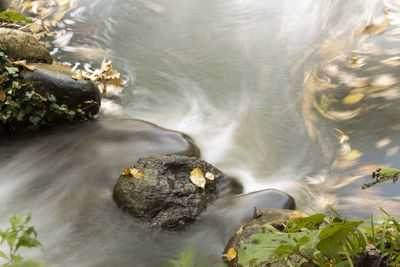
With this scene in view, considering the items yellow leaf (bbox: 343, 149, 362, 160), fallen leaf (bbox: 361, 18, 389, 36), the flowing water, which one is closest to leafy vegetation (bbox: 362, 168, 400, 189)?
the flowing water

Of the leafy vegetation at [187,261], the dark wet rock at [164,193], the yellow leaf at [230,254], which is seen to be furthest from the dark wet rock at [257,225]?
the dark wet rock at [164,193]

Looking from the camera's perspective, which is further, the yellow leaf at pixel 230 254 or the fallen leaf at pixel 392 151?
the fallen leaf at pixel 392 151

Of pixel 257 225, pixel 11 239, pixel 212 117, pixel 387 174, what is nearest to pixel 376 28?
pixel 212 117

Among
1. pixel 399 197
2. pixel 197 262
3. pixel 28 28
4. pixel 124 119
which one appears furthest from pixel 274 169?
pixel 28 28

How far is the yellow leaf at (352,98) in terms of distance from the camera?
4.66 meters

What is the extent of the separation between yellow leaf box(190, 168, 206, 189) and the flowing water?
0.33 metres

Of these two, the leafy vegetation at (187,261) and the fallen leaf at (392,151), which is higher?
the fallen leaf at (392,151)

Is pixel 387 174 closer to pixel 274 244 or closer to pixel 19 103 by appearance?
pixel 274 244

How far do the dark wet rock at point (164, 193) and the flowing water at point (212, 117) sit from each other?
0.11 metres

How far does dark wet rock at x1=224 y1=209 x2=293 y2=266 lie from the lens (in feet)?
9.29

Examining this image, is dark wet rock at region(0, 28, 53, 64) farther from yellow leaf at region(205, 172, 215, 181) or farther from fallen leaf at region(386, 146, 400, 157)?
fallen leaf at region(386, 146, 400, 157)

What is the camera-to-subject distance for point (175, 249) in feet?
9.95

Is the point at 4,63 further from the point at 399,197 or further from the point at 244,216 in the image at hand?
the point at 399,197

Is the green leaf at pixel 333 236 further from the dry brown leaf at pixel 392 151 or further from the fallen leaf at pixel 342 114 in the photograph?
the fallen leaf at pixel 342 114
